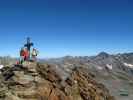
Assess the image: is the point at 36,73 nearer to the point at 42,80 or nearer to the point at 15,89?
the point at 42,80

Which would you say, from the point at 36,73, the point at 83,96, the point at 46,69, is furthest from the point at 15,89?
the point at 83,96

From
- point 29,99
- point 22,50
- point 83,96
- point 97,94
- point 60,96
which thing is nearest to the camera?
point 29,99

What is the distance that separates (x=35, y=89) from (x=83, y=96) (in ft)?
97.8

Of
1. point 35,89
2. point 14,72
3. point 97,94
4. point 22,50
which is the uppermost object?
point 22,50

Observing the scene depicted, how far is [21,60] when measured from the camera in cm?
5344

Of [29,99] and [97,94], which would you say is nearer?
[29,99]

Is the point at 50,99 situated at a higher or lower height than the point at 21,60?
lower

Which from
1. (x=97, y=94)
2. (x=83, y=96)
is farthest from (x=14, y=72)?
(x=97, y=94)

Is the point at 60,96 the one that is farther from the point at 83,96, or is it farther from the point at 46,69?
the point at 83,96

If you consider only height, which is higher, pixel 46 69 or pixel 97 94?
pixel 46 69

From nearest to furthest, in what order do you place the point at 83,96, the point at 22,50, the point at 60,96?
the point at 22,50
the point at 60,96
the point at 83,96

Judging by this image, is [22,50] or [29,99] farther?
[22,50]

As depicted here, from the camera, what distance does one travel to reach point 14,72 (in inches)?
2045

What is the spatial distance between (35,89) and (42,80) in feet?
13.4
